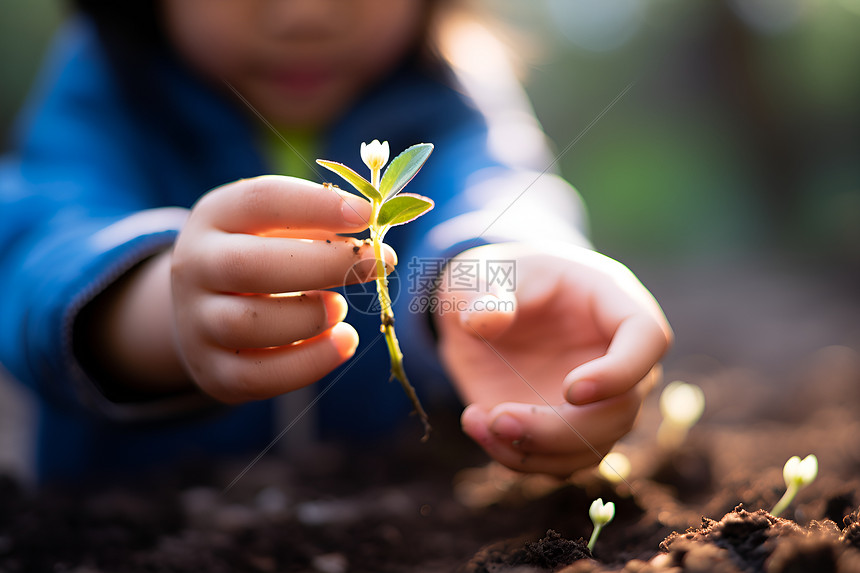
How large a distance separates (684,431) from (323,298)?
894mm

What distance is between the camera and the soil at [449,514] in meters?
0.65

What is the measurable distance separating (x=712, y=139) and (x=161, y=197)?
3.81 m

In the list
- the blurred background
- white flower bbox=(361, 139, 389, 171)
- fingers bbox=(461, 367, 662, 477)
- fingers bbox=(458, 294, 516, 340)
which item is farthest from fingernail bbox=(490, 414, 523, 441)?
the blurred background

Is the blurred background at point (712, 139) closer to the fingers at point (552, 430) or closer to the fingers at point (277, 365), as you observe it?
the fingers at point (552, 430)

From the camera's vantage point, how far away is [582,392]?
2.09ft

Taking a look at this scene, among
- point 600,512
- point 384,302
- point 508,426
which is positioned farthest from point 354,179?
point 600,512

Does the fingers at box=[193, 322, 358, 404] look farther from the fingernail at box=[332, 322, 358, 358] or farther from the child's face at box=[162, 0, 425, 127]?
the child's face at box=[162, 0, 425, 127]

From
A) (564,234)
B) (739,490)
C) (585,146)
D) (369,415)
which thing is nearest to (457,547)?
(739,490)

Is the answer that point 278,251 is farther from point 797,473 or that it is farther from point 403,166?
point 797,473

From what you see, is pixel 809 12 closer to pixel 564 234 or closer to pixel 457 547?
pixel 564 234

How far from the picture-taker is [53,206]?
1.25 m

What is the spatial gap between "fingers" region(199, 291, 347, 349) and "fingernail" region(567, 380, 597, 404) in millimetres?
308

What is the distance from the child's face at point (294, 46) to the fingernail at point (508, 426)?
3.05 ft

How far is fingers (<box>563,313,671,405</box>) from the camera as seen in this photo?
64 centimetres
